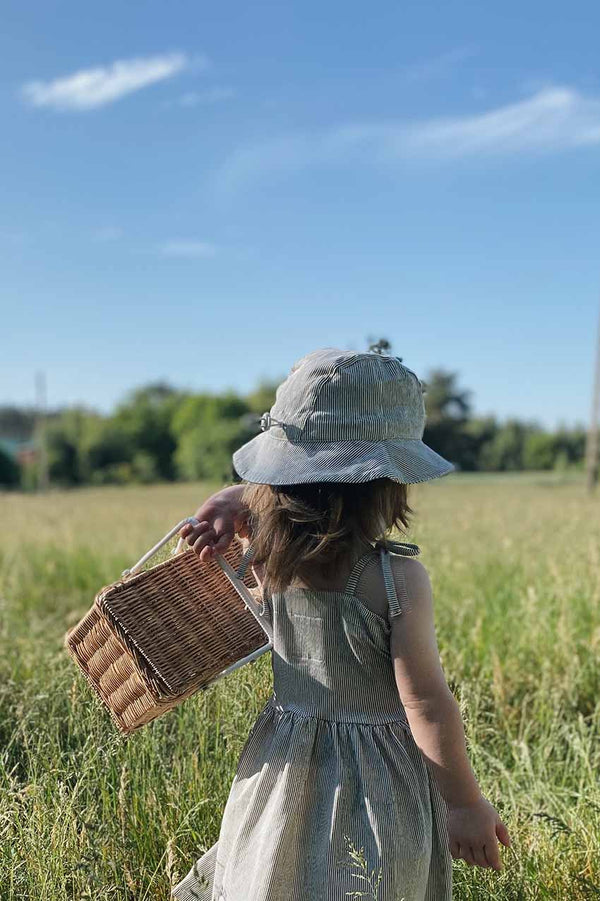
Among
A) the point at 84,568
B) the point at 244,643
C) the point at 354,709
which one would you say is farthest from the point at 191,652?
the point at 84,568

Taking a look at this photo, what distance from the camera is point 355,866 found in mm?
1513

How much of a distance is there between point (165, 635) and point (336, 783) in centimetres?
48

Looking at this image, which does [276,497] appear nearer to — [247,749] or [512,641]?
[247,749]

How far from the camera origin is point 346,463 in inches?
61.6

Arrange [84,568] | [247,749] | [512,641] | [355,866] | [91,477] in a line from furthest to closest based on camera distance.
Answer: [91,477] < [84,568] < [512,641] < [247,749] < [355,866]

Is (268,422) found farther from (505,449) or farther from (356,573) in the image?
(505,449)

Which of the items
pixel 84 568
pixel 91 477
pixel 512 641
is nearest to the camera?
pixel 512 641

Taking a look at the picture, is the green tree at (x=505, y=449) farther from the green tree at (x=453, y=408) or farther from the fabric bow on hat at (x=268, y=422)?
the fabric bow on hat at (x=268, y=422)

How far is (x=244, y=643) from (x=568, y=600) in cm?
278

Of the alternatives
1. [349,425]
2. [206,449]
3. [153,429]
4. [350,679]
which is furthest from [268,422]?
[153,429]

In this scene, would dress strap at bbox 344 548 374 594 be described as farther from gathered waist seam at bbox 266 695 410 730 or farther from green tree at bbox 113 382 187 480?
green tree at bbox 113 382 187 480

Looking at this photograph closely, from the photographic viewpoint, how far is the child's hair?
1612mm

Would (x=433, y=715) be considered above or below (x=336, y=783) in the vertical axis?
above

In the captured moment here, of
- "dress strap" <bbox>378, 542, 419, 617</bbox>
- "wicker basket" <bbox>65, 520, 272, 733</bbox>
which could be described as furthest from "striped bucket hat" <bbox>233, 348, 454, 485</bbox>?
"wicker basket" <bbox>65, 520, 272, 733</bbox>
